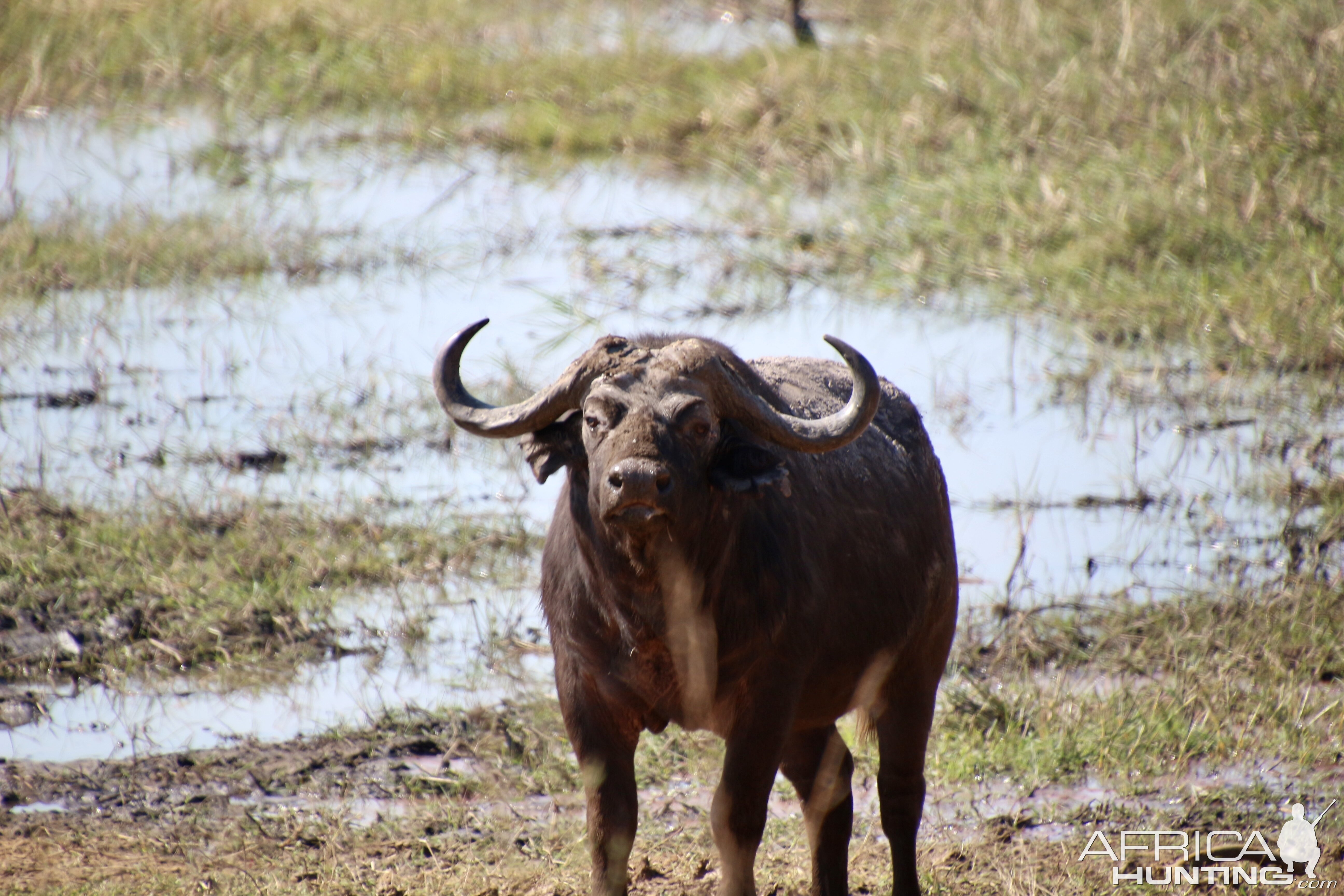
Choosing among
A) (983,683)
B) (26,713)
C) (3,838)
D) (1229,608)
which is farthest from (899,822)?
(26,713)

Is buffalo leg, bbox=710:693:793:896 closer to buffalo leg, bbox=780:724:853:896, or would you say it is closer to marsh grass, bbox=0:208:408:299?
buffalo leg, bbox=780:724:853:896

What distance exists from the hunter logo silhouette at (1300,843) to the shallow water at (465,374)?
1666mm

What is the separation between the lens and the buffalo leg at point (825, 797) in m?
4.43

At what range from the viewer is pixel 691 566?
12.4 ft

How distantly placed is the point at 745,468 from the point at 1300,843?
2013 millimetres

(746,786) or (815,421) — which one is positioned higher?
(815,421)

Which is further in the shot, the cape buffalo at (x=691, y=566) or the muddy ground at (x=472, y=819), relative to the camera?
the muddy ground at (x=472, y=819)

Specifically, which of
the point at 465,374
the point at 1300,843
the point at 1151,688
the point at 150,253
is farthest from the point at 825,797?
the point at 150,253

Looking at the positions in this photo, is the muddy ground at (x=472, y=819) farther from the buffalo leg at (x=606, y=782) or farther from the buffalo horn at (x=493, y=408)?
the buffalo horn at (x=493, y=408)

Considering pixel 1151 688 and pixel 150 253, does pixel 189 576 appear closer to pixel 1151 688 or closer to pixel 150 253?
pixel 1151 688

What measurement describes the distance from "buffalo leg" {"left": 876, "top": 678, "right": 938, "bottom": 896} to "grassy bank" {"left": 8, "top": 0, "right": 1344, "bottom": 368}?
170 inches

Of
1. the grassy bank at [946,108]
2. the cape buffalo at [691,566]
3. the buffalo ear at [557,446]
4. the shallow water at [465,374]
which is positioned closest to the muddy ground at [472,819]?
the shallow water at [465,374]

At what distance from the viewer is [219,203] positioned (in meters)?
11.1

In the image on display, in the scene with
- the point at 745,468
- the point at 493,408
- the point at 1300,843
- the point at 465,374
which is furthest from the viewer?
the point at 465,374
